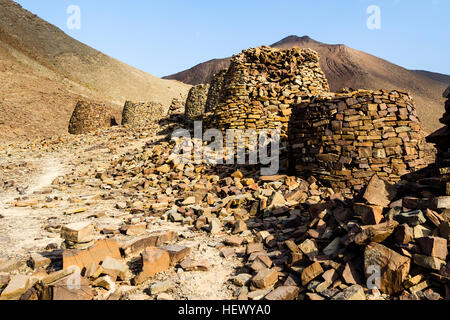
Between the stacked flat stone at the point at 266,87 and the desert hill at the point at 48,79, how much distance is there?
16.0 m

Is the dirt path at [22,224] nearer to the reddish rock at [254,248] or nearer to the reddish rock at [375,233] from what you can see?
the reddish rock at [254,248]

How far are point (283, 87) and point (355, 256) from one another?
6.24 meters

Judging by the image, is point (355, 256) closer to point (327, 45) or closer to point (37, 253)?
point (37, 253)

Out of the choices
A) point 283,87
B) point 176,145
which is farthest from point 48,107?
point 283,87

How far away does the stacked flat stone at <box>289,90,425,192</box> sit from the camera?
507 cm

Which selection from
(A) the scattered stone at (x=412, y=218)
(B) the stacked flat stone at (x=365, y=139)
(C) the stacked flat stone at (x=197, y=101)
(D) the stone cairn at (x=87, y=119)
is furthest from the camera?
(D) the stone cairn at (x=87, y=119)

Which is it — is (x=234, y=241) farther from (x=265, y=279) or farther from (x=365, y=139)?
(x=365, y=139)

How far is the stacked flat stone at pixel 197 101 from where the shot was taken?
14148 millimetres

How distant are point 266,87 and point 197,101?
7.08 meters

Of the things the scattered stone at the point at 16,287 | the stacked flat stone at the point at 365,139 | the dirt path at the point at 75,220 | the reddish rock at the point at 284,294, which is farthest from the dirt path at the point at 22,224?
the stacked flat stone at the point at 365,139

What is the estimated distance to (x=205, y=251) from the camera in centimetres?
326

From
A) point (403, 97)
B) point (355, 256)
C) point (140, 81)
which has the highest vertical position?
point (140, 81)

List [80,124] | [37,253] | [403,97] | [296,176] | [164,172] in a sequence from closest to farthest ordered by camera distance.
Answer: [37,253] < [403,97] < [296,176] < [164,172] < [80,124]

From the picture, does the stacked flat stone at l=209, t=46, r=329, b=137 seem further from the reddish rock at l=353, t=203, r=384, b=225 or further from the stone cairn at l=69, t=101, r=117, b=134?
the stone cairn at l=69, t=101, r=117, b=134
